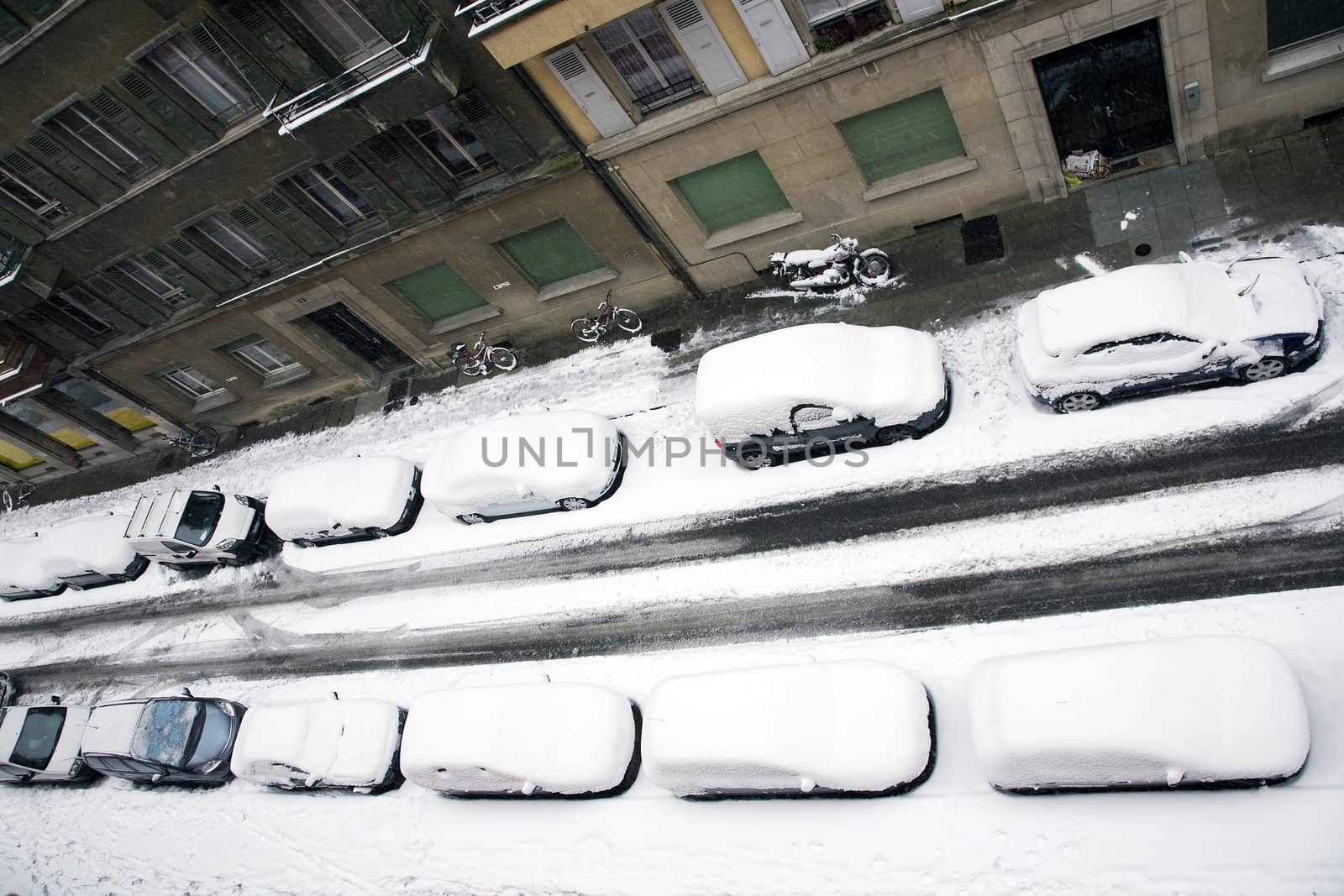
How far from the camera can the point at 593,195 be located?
736 inches

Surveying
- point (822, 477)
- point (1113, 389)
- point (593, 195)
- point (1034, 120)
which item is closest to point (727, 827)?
point (822, 477)

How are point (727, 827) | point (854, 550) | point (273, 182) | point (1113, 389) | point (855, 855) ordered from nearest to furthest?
point (855, 855), point (727, 827), point (1113, 389), point (854, 550), point (273, 182)

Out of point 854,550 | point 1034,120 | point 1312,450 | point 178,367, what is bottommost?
point 854,550

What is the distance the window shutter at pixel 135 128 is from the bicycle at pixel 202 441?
33.0 ft

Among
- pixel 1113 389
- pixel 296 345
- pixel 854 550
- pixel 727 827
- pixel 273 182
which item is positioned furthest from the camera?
pixel 296 345

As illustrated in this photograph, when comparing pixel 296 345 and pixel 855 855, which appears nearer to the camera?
pixel 855 855

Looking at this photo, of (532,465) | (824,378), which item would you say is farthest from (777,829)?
(532,465)

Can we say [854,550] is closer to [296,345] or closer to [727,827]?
[727,827]

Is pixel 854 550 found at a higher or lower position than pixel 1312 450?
lower

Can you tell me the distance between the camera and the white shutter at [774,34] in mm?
15273

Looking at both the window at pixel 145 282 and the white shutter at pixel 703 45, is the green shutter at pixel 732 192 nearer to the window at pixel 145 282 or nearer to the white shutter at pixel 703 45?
the white shutter at pixel 703 45

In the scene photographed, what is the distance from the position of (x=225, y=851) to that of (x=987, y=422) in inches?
670

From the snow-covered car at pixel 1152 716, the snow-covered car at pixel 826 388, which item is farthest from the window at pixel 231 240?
the snow-covered car at pixel 1152 716

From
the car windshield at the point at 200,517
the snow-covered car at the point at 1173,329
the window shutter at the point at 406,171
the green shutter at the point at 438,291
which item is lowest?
the car windshield at the point at 200,517
